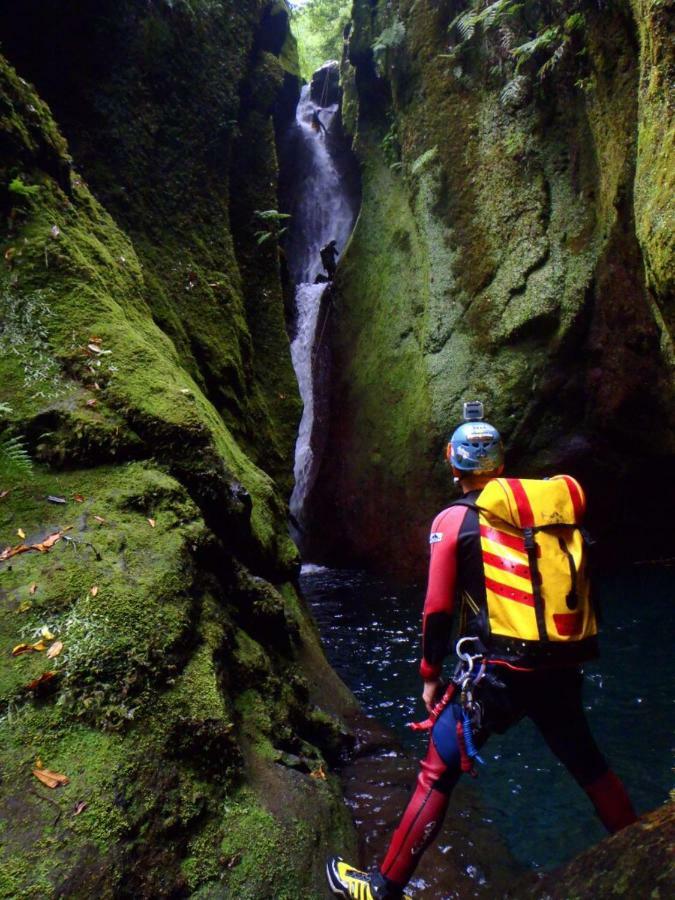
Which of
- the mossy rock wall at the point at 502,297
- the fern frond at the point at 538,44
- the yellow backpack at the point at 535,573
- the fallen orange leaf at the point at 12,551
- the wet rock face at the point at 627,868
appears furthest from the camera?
the mossy rock wall at the point at 502,297

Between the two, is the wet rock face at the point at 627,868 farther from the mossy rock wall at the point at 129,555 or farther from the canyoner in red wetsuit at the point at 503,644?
the mossy rock wall at the point at 129,555

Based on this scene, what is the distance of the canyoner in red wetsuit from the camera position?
8.56 feet

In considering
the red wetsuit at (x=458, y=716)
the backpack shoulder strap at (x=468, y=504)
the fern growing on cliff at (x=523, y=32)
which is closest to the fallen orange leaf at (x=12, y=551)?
the red wetsuit at (x=458, y=716)

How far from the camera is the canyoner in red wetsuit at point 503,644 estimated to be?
2.61 meters

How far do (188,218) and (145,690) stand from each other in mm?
6369

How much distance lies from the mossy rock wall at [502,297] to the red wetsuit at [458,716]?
512cm

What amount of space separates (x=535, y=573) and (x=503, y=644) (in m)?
0.36

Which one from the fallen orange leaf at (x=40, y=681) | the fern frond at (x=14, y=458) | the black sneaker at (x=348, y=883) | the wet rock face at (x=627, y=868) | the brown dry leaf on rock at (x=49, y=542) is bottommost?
the black sneaker at (x=348, y=883)

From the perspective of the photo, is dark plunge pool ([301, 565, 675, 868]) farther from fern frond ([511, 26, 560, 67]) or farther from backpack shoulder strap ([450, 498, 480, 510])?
fern frond ([511, 26, 560, 67])

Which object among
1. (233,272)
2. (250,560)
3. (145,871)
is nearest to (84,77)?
(233,272)

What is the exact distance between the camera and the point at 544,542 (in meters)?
2.65

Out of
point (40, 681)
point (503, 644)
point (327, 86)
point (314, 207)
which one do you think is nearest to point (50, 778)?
point (40, 681)

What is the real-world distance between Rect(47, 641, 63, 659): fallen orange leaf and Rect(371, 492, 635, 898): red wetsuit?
167 cm

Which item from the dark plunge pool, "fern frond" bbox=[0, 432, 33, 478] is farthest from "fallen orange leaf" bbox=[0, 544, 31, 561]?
the dark plunge pool
